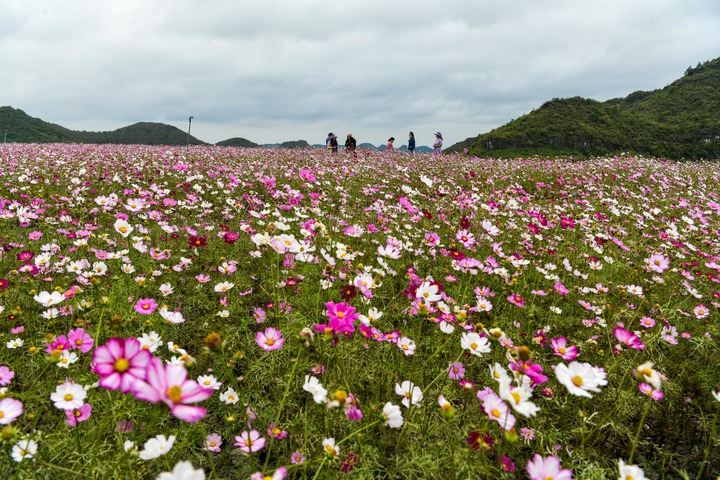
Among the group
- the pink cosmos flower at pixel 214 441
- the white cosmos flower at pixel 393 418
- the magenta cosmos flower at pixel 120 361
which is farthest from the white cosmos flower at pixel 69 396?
the white cosmos flower at pixel 393 418

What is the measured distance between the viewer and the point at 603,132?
22984 mm

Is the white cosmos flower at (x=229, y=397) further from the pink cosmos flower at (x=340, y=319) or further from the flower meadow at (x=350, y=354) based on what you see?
the pink cosmos flower at (x=340, y=319)

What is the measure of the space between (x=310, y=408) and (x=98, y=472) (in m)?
0.82

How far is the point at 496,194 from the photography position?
5.80 metres

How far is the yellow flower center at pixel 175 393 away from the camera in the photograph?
740 millimetres

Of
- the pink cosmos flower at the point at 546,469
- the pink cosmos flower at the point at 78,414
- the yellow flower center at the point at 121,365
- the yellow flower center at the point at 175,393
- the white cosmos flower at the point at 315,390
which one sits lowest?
the pink cosmos flower at the point at 78,414

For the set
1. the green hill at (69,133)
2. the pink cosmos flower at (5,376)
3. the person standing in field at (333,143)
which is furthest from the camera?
the green hill at (69,133)

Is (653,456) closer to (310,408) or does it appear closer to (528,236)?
(310,408)

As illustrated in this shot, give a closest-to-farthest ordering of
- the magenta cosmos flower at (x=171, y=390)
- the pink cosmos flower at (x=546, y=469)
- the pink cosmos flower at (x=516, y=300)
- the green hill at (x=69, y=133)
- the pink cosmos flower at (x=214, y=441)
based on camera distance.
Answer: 1. the magenta cosmos flower at (x=171, y=390)
2. the pink cosmos flower at (x=546, y=469)
3. the pink cosmos flower at (x=214, y=441)
4. the pink cosmos flower at (x=516, y=300)
5. the green hill at (x=69, y=133)

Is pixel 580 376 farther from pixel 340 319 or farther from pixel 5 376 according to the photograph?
pixel 5 376

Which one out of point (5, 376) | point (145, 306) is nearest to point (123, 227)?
point (145, 306)

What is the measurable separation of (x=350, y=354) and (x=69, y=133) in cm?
8746

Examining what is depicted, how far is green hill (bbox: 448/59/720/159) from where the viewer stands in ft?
71.7

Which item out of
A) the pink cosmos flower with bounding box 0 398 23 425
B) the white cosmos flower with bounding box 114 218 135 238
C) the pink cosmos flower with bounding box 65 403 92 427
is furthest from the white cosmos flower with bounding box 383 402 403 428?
the white cosmos flower with bounding box 114 218 135 238
